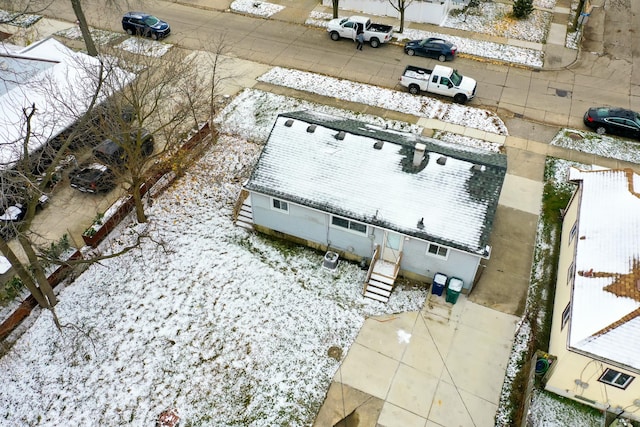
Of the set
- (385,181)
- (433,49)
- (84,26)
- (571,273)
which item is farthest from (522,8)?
(84,26)

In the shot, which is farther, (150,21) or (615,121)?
(150,21)

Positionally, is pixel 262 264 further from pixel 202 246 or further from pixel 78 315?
pixel 78 315

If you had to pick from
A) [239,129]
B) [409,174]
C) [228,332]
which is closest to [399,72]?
[239,129]

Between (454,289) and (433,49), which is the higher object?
(433,49)

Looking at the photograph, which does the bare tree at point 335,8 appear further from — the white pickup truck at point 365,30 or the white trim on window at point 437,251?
the white trim on window at point 437,251

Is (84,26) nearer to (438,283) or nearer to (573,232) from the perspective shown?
(438,283)

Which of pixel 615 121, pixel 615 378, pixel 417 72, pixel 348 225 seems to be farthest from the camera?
pixel 417 72

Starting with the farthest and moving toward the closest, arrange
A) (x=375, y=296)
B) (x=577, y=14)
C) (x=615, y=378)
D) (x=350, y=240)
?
(x=577, y=14)
(x=350, y=240)
(x=375, y=296)
(x=615, y=378)

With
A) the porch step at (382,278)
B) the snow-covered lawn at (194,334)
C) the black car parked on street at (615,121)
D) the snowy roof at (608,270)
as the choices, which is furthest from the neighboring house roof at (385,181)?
the black car parked on street at (615,121)

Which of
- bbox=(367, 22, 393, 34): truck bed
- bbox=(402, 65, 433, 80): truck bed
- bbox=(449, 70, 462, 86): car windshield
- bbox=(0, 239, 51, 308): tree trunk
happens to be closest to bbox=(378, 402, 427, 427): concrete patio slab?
bbox=(0, 239, 51, 308): tree trunk
